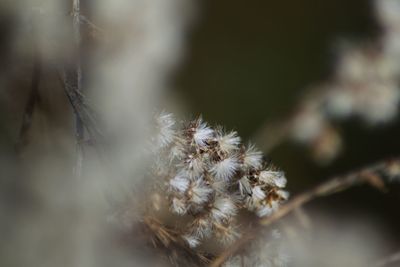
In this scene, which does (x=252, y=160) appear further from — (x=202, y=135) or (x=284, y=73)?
(x=284, y=73)

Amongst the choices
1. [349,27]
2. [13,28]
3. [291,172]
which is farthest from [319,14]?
[13,28]

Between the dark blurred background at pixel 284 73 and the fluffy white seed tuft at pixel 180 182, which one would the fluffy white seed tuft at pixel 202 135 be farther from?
the dark blurred background at pixel 284 73

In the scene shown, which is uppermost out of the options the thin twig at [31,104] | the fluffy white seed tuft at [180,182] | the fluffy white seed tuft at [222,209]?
the thin twig at [31,104]

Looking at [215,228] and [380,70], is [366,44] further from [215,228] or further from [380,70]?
[215,228]

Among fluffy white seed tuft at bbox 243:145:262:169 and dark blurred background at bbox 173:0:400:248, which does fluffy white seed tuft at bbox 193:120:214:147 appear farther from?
dark blurred background at bbox 173:0:400:248


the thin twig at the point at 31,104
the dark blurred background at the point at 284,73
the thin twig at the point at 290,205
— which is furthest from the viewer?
the dark blurred background at the point at 284,73

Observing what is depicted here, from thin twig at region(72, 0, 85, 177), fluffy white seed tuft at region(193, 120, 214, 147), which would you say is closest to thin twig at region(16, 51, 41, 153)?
thin twig at region(72, 0, 85, 177)

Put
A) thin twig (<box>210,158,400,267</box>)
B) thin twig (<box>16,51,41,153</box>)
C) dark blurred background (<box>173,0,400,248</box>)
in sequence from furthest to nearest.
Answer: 1. dark blurred background (<box>173,0,400,248</box>)
2. thin twig (<box>16,51,41,153</box>)
3. thin twig (<box>210,158,400,267</box>)

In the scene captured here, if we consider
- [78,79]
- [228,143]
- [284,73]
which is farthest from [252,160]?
[284,73]

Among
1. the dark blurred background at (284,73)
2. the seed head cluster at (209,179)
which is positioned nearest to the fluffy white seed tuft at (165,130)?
the seed head cluster at (209,179)
